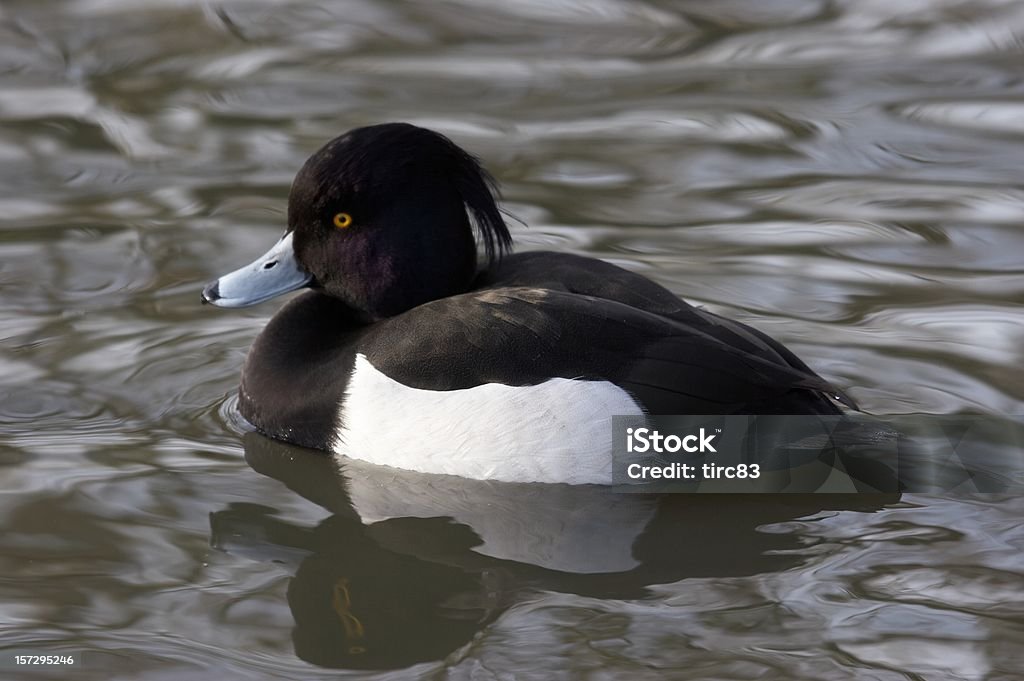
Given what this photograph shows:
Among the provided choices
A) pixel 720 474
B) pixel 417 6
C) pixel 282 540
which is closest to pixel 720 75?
pixel 417 6

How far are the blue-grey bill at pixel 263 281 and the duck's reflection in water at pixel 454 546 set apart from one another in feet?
1.93

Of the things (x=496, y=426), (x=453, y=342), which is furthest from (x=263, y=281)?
(x=496, y=426)

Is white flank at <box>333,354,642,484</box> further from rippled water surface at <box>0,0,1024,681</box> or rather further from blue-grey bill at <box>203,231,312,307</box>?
blue-grey bill at <box>203,231,312,307</box>

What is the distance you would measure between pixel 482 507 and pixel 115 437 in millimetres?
1414

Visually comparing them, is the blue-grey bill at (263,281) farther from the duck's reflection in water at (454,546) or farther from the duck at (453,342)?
the duck's reflection in water at (454,546)

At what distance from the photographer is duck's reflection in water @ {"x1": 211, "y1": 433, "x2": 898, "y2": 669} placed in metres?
4.34

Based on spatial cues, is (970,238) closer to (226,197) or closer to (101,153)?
(226,197)

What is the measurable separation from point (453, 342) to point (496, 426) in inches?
11.9

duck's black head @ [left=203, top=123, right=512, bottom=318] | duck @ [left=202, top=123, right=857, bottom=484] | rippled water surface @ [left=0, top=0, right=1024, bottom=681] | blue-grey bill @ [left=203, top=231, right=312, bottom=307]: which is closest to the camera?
A: rippled water surface @ [left=0, top=0, right=1024, bottom=681]

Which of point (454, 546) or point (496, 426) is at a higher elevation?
point (496, 426)

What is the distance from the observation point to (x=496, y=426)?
16.3 ft

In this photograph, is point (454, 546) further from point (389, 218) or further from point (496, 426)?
point (389, 218)

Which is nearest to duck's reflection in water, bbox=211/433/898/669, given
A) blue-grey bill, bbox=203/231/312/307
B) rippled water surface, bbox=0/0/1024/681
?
rippled water surface, bbox=0/0/1024/681

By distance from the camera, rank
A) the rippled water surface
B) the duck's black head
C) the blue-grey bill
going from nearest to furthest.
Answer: the rippled water surface, the duck's black head, the blue-grey bill
